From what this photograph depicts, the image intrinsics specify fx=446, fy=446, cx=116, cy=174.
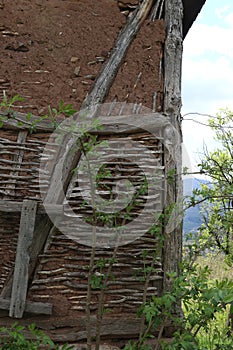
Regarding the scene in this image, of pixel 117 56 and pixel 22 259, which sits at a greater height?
pixel 117 56

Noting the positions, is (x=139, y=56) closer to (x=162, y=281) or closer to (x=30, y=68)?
(x=30, y=68)

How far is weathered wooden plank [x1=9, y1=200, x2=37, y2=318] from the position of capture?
3.38 meters

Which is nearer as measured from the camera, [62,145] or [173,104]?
[62,145]

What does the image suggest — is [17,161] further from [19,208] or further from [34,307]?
[34,307]

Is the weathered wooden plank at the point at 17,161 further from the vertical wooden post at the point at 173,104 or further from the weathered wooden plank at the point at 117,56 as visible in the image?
the vertical wooden post at the point at 173,104

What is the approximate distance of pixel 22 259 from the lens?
3.41m

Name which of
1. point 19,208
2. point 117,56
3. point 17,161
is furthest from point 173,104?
point 19,208

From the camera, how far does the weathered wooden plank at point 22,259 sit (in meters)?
3.38

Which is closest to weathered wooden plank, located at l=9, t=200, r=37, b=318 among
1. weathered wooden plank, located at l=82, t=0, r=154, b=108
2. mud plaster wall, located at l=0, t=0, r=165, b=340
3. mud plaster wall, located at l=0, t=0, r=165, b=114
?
mud plaster wall, located at l=0, t=0, r=165, b=340

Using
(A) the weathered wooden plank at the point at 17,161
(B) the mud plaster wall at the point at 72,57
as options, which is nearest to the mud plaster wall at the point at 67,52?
(B) the mud plaster wall at the point at 72,57

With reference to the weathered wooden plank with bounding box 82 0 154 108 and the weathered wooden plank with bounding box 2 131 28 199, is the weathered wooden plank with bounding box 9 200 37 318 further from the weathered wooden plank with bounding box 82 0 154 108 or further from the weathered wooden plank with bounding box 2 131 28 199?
the weathered wooden plank with bounding box 82 0 154 108

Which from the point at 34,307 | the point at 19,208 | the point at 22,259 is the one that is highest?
the point at 19,208

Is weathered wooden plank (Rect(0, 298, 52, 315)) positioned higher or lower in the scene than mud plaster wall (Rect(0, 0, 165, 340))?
lower

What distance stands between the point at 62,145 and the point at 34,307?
51.3 inches
